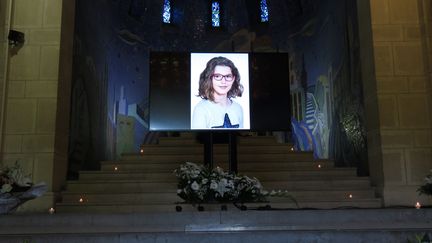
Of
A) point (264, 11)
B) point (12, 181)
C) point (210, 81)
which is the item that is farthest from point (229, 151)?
point (264, 11)

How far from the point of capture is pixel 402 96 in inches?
257

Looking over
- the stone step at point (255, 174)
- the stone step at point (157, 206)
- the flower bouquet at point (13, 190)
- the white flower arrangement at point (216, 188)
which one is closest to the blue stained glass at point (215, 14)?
the stone step at point (255, 174)

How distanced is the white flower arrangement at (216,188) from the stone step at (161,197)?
5.13 feet

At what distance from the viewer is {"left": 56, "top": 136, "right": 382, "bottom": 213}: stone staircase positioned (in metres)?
6.32

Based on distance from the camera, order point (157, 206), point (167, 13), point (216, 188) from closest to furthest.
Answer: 1. point (216, 188)
2. point (157, 206)
3. point (167, 13)

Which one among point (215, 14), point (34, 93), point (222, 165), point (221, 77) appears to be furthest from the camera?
point (215, 14)

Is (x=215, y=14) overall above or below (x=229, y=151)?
above

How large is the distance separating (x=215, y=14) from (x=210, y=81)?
29.8ft

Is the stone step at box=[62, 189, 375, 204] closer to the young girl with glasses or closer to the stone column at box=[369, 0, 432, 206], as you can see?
the stone column at box=[369, 0, 432, 206]

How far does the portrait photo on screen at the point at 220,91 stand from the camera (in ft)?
20.6

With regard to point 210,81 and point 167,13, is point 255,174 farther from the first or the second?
point 167,13

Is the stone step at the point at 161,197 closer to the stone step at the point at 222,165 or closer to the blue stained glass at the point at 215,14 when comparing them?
the stone step at the point at 222,165

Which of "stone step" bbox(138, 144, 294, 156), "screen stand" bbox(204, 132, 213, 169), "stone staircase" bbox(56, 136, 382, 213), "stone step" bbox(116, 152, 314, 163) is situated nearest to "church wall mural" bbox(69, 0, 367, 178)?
"stone staircase" bbox(56, 136, 382, 213)

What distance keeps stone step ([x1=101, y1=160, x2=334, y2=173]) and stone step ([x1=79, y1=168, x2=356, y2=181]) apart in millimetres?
197
